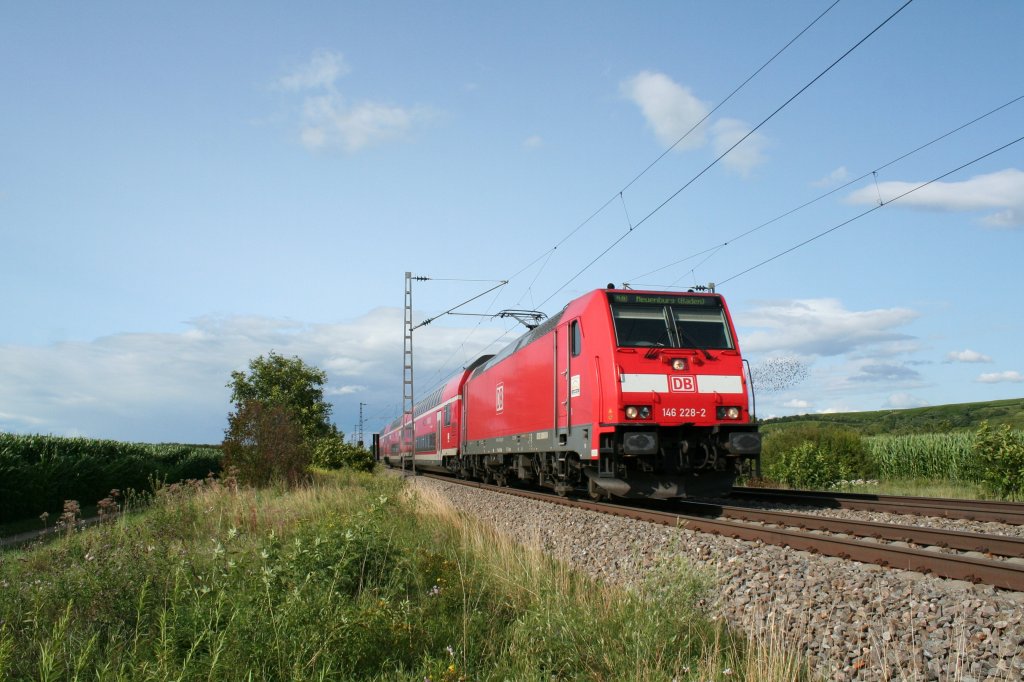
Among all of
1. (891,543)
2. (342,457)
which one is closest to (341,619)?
(891,543)

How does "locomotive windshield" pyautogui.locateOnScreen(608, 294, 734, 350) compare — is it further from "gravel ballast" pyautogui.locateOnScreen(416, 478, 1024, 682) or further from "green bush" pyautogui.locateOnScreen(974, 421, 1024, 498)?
"green bush" pyautogui.locateOnScreen(974, 421, 1024, 498)

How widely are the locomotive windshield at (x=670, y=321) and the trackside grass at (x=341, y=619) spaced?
5.69 metres

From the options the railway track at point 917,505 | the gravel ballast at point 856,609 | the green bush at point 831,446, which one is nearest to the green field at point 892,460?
the green bush at point 831,446

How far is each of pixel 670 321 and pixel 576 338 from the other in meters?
1.73

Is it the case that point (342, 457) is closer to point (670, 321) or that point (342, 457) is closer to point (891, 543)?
point (670, 321)

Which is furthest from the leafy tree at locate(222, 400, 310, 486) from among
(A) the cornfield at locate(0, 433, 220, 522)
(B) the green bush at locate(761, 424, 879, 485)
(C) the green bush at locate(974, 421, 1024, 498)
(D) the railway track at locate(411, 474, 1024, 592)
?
(C) the green bush at locate(974, 421, 1024, 498)

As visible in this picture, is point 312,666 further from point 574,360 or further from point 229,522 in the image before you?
point 574,360

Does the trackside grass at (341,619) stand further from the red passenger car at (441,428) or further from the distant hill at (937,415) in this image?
the distant hill at (937,415)

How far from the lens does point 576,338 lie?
45.9ft

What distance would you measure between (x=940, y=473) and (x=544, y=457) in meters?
14.8

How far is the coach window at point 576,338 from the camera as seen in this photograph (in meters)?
13.7

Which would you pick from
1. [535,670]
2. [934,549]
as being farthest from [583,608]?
[934,549]

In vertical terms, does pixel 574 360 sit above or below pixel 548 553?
above

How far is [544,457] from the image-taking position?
16.2 meters
